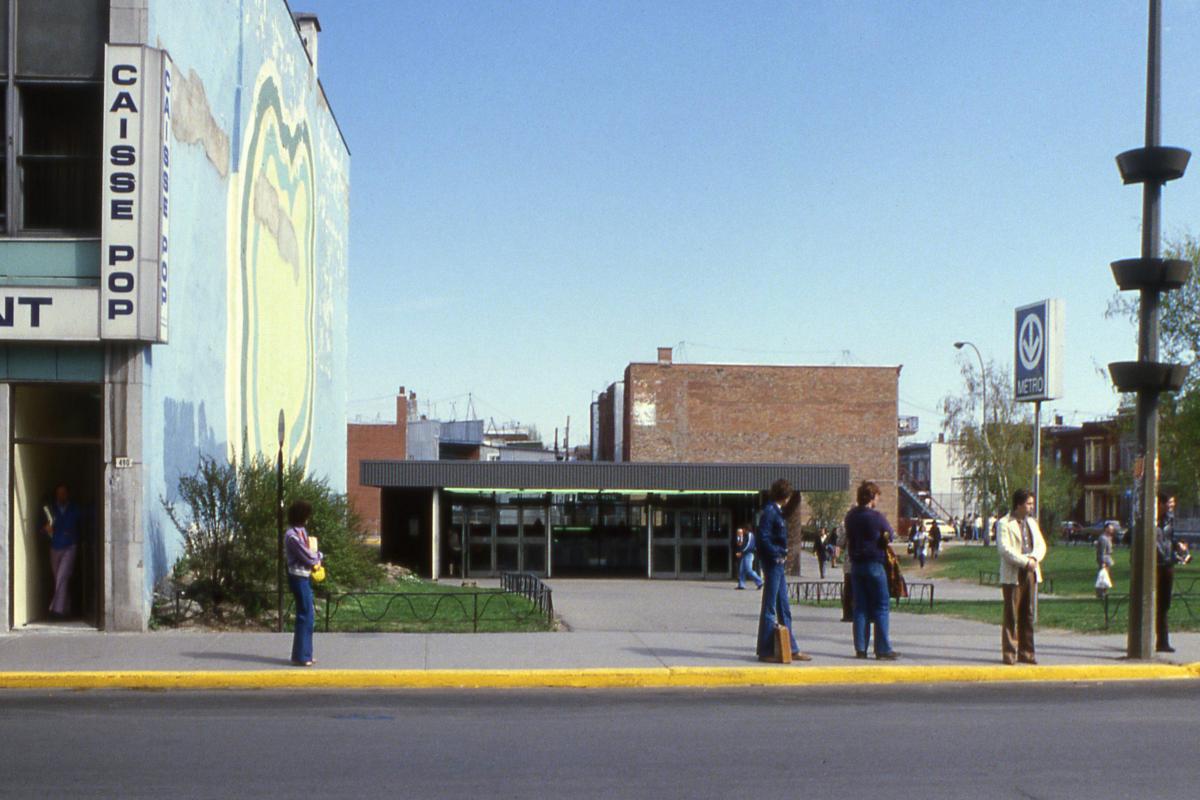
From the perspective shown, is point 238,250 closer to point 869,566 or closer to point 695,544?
point 869,566

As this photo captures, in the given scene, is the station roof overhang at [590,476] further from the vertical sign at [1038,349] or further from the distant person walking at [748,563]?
the vertical sign at [1038,349]

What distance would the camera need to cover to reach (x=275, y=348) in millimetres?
25391

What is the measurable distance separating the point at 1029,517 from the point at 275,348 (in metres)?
16.4

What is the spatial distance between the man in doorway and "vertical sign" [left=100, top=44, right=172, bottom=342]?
2.51 m

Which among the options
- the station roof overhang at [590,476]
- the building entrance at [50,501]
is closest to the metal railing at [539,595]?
the building entrance at [50,501]

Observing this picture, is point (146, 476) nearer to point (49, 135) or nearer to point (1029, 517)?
point (49, 135)

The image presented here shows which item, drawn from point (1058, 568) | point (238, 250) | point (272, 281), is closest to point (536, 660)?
point (238, 250)

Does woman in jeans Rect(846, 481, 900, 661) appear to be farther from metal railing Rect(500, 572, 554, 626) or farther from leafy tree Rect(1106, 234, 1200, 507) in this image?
leafy tree Rect(1106, 234, 1200, 507)

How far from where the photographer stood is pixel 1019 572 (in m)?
13.1

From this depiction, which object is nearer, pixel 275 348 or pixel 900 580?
pixel 900 580

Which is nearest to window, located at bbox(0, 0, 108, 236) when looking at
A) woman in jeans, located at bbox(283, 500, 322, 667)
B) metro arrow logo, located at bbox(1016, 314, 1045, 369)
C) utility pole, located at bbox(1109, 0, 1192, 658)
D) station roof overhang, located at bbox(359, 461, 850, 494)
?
woman in jeans, located at bbox(283, 500, 322, 667)

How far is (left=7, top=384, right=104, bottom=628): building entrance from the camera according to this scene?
1538cm

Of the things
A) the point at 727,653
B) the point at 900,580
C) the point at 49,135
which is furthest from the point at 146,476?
the point at 900,580

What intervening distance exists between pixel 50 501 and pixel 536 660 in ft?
24.1
